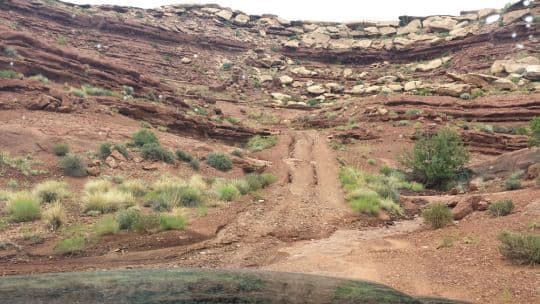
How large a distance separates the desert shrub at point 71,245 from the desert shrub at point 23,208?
210 cm

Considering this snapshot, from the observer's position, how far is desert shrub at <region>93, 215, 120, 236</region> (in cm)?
1179

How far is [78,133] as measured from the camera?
21.6 metres

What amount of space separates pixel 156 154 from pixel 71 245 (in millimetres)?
10787

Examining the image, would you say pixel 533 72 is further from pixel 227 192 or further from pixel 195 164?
pixel 227 192

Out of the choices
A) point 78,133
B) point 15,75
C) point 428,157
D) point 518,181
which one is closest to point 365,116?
point 428,157

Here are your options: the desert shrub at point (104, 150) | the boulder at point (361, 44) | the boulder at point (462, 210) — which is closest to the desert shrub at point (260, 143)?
the desert shrub at point (104, 150)

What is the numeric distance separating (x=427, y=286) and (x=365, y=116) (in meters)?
31.4

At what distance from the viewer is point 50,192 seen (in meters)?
14.3

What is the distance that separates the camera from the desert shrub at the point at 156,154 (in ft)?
70.0

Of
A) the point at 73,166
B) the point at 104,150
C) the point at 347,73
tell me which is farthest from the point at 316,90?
the point at 73,166

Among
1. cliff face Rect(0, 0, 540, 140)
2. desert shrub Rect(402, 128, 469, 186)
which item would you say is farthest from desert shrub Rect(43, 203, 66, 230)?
desert shrub Rect(402, 128, 469, 186)

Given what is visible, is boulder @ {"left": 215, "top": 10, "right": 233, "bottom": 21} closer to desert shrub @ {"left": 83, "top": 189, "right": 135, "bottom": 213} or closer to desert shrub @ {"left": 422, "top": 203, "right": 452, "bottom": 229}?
desert shrub @ {"left": 83, "top": 189, "right": 135, "bottom": 213}

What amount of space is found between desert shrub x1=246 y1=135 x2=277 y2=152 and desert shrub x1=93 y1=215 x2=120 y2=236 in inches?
759

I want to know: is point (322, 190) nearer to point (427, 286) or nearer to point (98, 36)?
point (427, 286)
